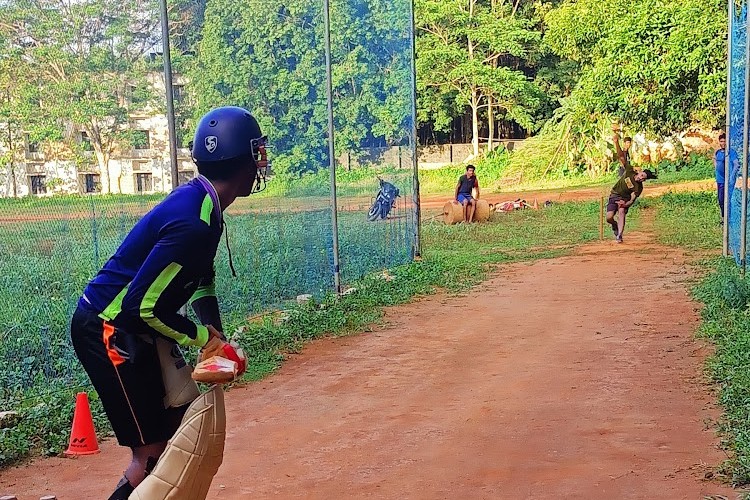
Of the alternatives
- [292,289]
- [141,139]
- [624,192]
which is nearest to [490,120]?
[624,192]

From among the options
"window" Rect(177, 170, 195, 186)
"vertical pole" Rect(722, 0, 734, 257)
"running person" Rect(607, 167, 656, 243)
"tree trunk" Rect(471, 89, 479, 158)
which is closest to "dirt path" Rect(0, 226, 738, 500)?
"window" Rect(177, 170, 195, 186)

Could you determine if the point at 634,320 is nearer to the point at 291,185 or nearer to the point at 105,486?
the point at 291,185

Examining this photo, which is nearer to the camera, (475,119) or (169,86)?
(169,86)

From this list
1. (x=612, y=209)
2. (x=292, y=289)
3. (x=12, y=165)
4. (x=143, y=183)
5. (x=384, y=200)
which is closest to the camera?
(x=12, y=165)

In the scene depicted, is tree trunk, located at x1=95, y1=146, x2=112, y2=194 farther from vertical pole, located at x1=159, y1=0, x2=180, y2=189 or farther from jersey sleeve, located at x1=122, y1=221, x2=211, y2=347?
jersey sleeve, located at x1=122, y1=221, x2=211, y2=347

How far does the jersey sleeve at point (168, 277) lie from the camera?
328 cm

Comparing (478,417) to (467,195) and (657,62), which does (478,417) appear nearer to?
(467,195)

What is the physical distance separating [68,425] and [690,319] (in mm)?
6326

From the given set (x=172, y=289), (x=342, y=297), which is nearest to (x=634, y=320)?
(x=342, y=297)

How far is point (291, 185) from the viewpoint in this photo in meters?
10.5

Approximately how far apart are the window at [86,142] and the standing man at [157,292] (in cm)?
366

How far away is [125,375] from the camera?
11.4ft

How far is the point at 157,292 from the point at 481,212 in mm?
19042

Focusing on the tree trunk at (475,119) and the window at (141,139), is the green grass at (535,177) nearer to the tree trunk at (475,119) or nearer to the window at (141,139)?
the tree trunk at (475,119)
